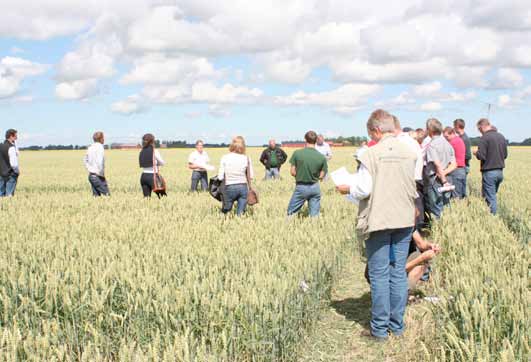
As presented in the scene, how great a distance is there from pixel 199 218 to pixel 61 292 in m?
4.87

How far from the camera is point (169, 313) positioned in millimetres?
3955

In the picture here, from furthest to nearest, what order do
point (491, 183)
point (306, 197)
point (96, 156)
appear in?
1. point (96, 156)
2. point (491, 183)
3. point (306, 197)

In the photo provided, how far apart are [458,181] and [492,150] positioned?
151cm

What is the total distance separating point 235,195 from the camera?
945 cm

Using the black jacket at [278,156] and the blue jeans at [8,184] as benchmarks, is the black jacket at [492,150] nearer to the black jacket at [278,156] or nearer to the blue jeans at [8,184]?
the black jacket at [278,156]

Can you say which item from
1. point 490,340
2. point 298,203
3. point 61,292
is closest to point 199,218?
point 298,203

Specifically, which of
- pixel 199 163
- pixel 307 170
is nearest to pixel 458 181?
pixel 307 170

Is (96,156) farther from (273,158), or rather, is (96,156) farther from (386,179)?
(386,179)

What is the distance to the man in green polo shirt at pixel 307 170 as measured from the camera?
9109mm

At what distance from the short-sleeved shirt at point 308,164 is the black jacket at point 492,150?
135 inches

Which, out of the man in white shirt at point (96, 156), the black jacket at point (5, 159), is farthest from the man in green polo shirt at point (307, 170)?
the black jacket at point (5, 159)

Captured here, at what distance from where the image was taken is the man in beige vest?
4.52 m

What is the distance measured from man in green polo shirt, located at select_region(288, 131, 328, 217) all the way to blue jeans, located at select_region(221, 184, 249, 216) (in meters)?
0.91

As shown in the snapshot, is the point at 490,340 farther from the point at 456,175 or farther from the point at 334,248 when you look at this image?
the point at 456,175
